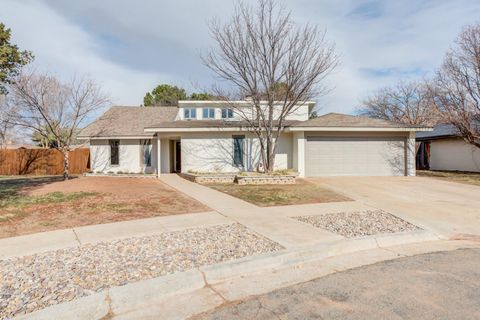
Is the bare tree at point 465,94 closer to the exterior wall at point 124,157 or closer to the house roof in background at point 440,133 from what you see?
the house roof in background at point 440,133

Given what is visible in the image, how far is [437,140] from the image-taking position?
24578 millimetres

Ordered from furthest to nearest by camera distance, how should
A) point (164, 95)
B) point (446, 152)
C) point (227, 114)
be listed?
point (164, 95)
point (446, 152)
point (227, 114)

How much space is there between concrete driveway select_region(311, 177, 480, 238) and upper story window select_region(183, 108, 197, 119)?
36.0 ft

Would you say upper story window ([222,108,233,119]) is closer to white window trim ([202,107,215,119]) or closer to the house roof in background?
white window trim ([202,107,215,119])

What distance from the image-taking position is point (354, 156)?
58.7ft

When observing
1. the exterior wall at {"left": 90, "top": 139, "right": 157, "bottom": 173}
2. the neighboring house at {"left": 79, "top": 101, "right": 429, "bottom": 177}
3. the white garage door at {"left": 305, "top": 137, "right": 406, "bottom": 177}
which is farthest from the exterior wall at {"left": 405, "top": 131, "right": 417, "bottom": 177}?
the exterior wall at {"left": 90, "top": 139, "right": 157, "bottom": 173}

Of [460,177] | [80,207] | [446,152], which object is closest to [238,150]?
[80,207]

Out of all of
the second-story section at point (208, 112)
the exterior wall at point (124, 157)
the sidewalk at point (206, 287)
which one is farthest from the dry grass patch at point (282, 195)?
the second-story section at point (208, 112)

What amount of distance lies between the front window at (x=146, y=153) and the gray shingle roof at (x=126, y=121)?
67 centimetres

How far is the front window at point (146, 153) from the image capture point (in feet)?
66.6

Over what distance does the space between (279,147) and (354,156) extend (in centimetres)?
435

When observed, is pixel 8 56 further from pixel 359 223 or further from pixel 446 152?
pixel 446 152

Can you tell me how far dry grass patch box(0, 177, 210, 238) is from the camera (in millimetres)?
7113

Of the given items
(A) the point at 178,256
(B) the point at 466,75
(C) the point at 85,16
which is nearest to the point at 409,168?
(B) the point at 466,75
